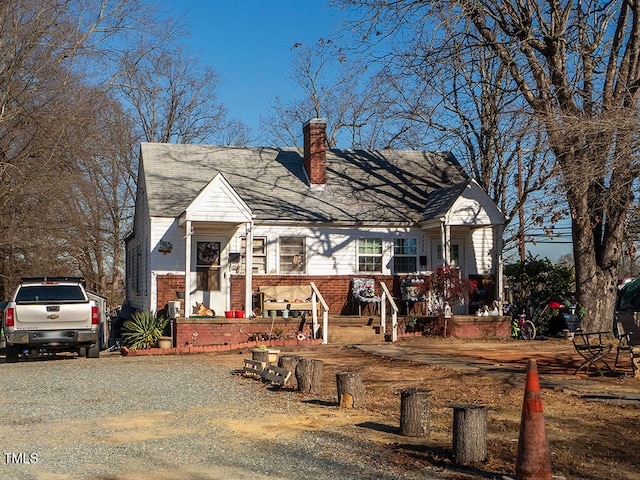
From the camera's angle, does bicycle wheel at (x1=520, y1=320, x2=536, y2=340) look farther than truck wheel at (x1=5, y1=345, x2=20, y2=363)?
Yes

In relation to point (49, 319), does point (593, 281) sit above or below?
above

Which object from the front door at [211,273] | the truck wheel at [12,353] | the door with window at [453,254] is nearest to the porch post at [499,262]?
the door with window at [453,254]

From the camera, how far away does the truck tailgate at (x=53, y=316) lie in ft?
57.6

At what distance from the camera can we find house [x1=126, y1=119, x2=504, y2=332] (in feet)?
73.9

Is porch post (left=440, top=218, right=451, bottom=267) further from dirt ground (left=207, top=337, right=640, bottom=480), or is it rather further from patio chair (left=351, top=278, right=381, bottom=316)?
dirt ground (left=207, top=337, right=640, bottom=480)

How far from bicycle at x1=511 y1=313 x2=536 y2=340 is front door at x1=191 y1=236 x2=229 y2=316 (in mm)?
8534

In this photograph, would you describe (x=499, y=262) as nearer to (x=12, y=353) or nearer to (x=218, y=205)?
(x=218, y=205)

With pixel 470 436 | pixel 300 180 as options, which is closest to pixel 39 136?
pixel 300 180

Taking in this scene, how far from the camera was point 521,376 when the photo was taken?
1364 cm

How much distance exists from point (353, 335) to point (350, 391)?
36.1 ft

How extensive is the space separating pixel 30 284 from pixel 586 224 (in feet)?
47.6

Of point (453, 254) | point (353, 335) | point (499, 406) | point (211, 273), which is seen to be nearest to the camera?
point (499, 406)

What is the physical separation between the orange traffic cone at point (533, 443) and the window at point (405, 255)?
58.6 ft

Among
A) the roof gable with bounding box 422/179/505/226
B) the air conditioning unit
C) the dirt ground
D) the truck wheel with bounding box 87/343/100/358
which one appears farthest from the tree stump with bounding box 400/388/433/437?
the roof gable with bounding box 422/179/505/226
